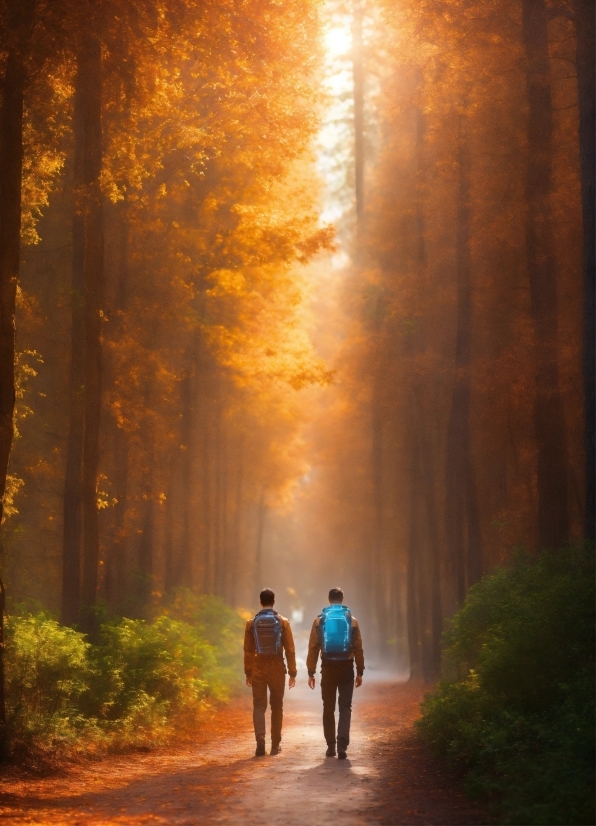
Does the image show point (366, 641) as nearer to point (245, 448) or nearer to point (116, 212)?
point (245, 448)

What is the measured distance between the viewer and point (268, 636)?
12930 mm

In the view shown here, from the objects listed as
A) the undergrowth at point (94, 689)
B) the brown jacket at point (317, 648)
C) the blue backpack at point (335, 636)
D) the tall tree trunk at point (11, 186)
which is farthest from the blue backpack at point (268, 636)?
the tall tree trunk at point (11, 186)

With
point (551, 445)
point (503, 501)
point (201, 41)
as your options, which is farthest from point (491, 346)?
point (201, 41)

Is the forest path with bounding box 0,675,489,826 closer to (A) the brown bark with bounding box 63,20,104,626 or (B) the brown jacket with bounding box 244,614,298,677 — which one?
(B) the brown jacket with bounding box 244,614,298,677

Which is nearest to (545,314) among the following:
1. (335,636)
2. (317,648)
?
(335,636)

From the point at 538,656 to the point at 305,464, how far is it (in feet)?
111

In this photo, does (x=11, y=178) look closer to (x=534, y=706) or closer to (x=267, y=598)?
(x=267, y=598)

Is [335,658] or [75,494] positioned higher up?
[75,494]

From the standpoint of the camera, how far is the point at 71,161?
67.3 ft

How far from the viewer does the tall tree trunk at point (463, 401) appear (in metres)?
21.9

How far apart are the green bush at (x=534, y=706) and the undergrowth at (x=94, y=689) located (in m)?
4.37

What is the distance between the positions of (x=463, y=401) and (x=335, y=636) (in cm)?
1113

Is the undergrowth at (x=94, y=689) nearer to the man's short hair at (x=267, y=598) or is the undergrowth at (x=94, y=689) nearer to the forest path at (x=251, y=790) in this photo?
the forest path at (x=251, y=790)

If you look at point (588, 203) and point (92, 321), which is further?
point (92, 321)
